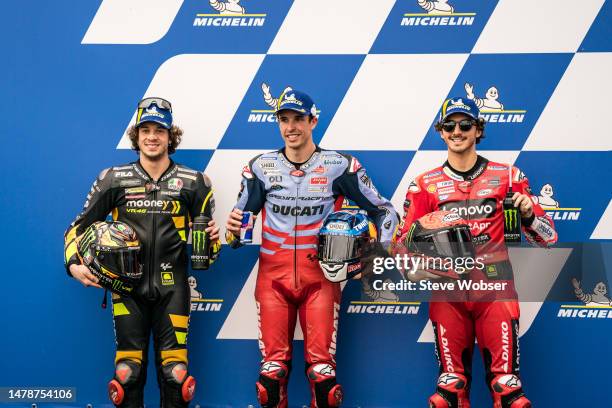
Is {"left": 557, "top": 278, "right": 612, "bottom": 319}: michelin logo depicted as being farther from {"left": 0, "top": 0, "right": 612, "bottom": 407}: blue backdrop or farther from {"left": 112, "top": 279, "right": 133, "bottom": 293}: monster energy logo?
{"left": 112, "top": 279, "right": 133, "bottom": 293}: monster energy logo

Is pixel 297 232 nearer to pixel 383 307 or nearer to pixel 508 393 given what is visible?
pixel 383 307

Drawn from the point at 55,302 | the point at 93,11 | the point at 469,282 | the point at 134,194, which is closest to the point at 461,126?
the point at 469,282

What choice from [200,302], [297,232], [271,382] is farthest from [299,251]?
[200,302]

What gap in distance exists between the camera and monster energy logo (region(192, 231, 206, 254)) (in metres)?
4.46

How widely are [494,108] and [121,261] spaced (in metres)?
2.63

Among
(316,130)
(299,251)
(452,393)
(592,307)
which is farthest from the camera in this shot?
(316,130)

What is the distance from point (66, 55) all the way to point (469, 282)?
10.3 feet

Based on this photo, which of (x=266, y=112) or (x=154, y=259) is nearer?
(x=154, y=259)

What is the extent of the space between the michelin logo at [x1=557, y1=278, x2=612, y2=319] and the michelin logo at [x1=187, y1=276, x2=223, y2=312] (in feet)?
7.62

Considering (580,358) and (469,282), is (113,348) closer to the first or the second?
(469,282)

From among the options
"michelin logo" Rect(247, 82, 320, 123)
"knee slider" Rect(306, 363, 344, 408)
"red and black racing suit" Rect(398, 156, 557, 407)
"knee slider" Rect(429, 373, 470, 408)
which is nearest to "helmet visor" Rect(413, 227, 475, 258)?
"red and black racing suit" Rect(398, 156, 557, 407)

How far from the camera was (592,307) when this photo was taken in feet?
16.5

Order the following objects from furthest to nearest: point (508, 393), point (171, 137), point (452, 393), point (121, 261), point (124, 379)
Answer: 1. point (171, 137)
2. point (124, 379)
3. point (121, 261)
4. point (452, 393)
5. point (508, 393)

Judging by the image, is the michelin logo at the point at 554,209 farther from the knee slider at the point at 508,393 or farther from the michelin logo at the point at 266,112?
the michelin logo at the point at 266,112
